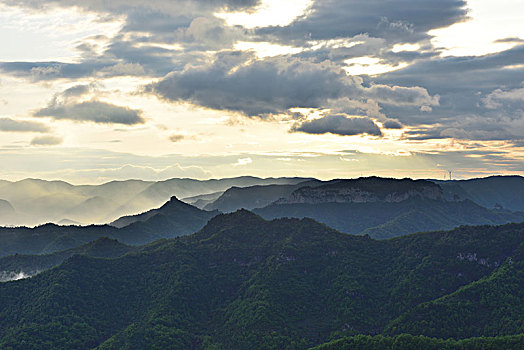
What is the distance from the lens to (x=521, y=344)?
656 ft
